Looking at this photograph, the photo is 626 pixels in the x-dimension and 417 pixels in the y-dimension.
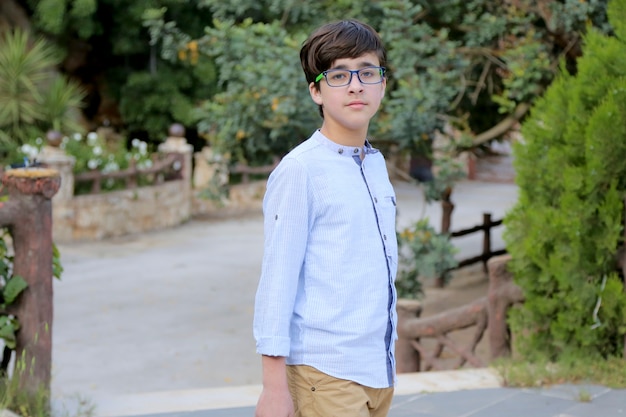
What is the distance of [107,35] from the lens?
23203mm

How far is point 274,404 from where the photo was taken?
2.31 metres

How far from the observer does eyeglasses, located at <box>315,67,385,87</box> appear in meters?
2.49

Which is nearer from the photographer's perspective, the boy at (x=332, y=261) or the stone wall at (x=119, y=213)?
the boy at (x=332, y=261)

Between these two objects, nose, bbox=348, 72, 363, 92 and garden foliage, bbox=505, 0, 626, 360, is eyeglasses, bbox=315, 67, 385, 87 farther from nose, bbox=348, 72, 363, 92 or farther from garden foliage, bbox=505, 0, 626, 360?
garden foliage, bbox=505, 0, 626, 360

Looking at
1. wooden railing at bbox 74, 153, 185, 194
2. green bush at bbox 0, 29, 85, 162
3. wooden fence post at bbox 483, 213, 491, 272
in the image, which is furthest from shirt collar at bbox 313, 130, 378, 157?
green bush at bbox 0, 29, 85, 162

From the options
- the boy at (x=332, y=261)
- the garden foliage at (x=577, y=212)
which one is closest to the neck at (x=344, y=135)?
the boy at (x=332, y=261)

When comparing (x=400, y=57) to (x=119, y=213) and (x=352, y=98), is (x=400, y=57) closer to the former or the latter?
(x=352, y=98)

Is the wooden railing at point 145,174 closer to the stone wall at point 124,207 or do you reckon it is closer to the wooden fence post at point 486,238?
the stone wall at point 124,207

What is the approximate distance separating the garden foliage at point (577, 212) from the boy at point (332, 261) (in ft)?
8.57

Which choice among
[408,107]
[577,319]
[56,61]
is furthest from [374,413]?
[56,61]

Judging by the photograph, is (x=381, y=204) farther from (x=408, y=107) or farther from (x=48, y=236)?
(x=408, y=107)

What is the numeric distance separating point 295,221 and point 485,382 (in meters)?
2.77

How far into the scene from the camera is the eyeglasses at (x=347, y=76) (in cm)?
249

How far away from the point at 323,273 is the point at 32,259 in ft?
8.92
